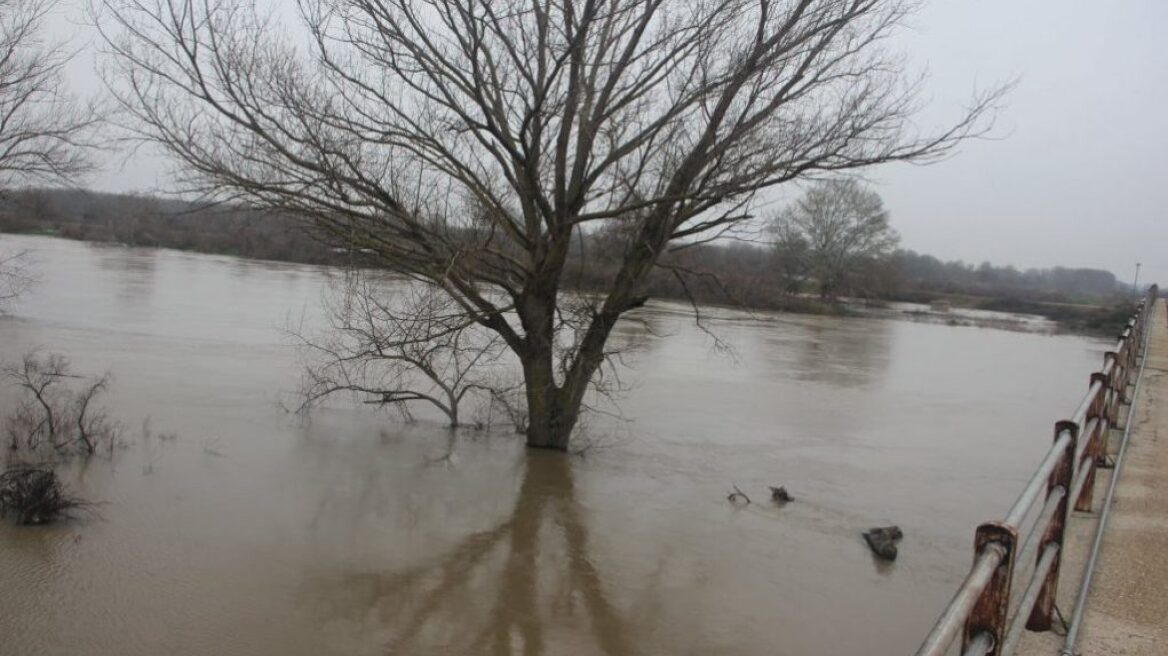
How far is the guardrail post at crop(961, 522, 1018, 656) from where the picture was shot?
91.8 inches

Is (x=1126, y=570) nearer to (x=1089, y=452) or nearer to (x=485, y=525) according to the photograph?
(x=1089, y=452)

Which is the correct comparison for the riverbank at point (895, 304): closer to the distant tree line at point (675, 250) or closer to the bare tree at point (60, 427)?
the distant tree line at point (675, 250)

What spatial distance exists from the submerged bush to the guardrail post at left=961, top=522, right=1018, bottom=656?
29.8ft

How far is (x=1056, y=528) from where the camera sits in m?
3.58

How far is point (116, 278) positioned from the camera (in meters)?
37.4

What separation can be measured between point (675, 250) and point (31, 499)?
8.56 metres

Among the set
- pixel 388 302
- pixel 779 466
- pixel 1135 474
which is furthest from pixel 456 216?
pixel 1135 474

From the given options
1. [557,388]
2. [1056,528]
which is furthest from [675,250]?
[1056,528]

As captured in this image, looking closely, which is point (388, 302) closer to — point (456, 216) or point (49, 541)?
point (456, 216)

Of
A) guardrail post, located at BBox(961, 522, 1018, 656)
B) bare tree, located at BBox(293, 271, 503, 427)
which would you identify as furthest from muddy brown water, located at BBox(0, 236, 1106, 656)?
guardrail post, located at BBox(961, 522, 1018, 656)

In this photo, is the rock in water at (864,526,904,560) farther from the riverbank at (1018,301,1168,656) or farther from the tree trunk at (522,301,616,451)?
the tree trunk at (522,301,616,451)

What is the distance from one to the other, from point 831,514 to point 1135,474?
5.25m

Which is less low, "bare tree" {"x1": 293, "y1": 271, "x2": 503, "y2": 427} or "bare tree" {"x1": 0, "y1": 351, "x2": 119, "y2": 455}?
"bare tree" {"x1": 293, "y1": 271, "x2": 503, "y2": 427}

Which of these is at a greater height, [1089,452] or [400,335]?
[1089,452]
